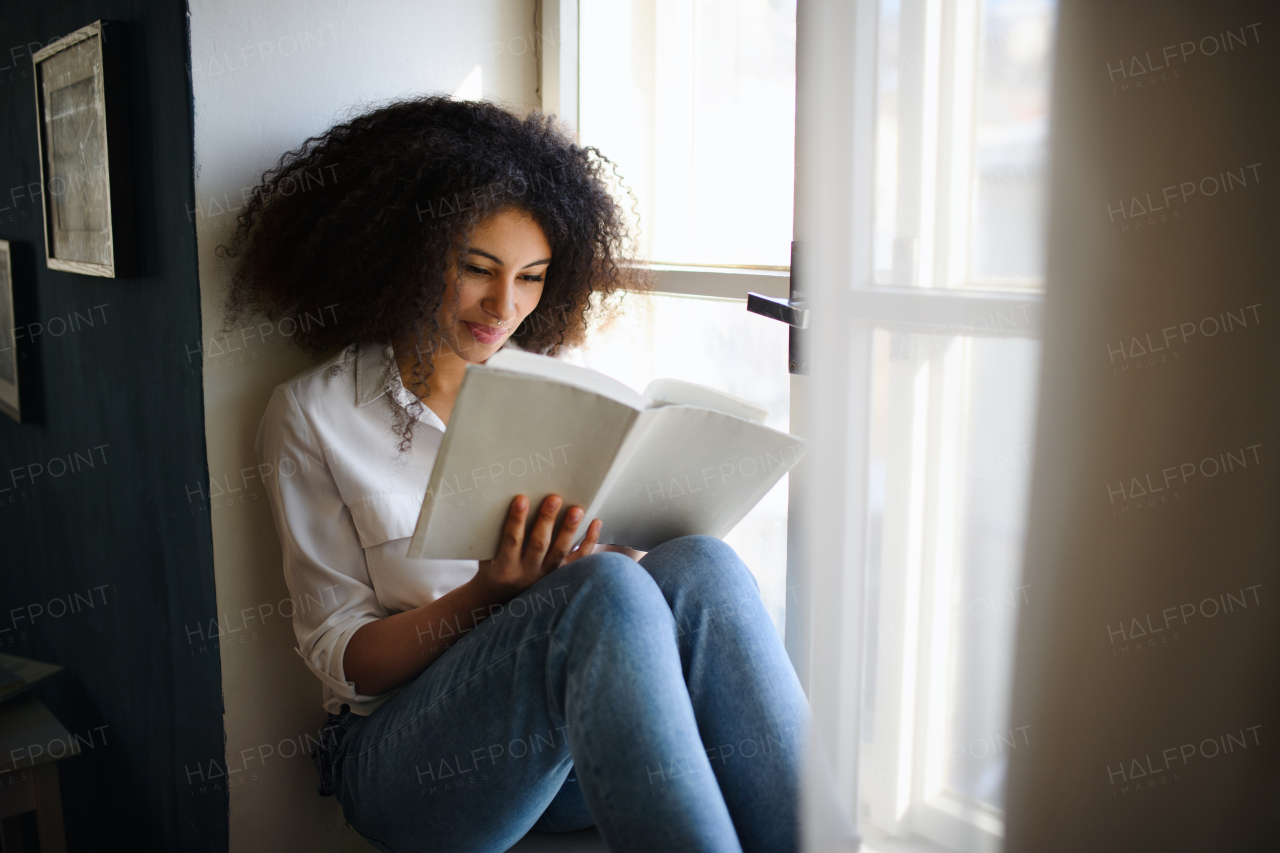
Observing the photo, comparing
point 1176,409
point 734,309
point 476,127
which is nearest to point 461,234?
point 476,127

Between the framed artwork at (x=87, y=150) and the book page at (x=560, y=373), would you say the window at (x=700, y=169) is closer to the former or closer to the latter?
the book page at (x=560, y=373)

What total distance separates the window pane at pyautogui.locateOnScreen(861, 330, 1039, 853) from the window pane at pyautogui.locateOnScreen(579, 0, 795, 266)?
0.52 meters

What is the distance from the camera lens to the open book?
72 centimetres

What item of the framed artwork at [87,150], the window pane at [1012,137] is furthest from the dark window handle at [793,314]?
the framed artwork at [87,150]

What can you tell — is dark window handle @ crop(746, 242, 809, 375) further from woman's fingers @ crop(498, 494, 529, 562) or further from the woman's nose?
woman's fingers @ crop(498, 494, 529, 562)

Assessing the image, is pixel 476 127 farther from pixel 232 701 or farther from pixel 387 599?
pixel 232 701

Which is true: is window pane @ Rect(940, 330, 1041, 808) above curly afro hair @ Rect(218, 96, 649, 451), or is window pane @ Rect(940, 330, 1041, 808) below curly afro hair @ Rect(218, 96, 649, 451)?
below

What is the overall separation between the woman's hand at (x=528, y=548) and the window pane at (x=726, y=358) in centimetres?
40

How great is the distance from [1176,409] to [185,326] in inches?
40.4

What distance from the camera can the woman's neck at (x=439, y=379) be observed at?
1.06 meters

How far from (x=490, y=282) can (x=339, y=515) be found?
31 cm

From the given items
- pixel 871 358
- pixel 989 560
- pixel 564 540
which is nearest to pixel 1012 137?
pixel 871 358

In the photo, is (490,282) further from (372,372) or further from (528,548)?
(528,548)

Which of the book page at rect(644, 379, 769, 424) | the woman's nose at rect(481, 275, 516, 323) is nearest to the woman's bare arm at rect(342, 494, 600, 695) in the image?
the book page at rect(644, 379, 769, 424)
